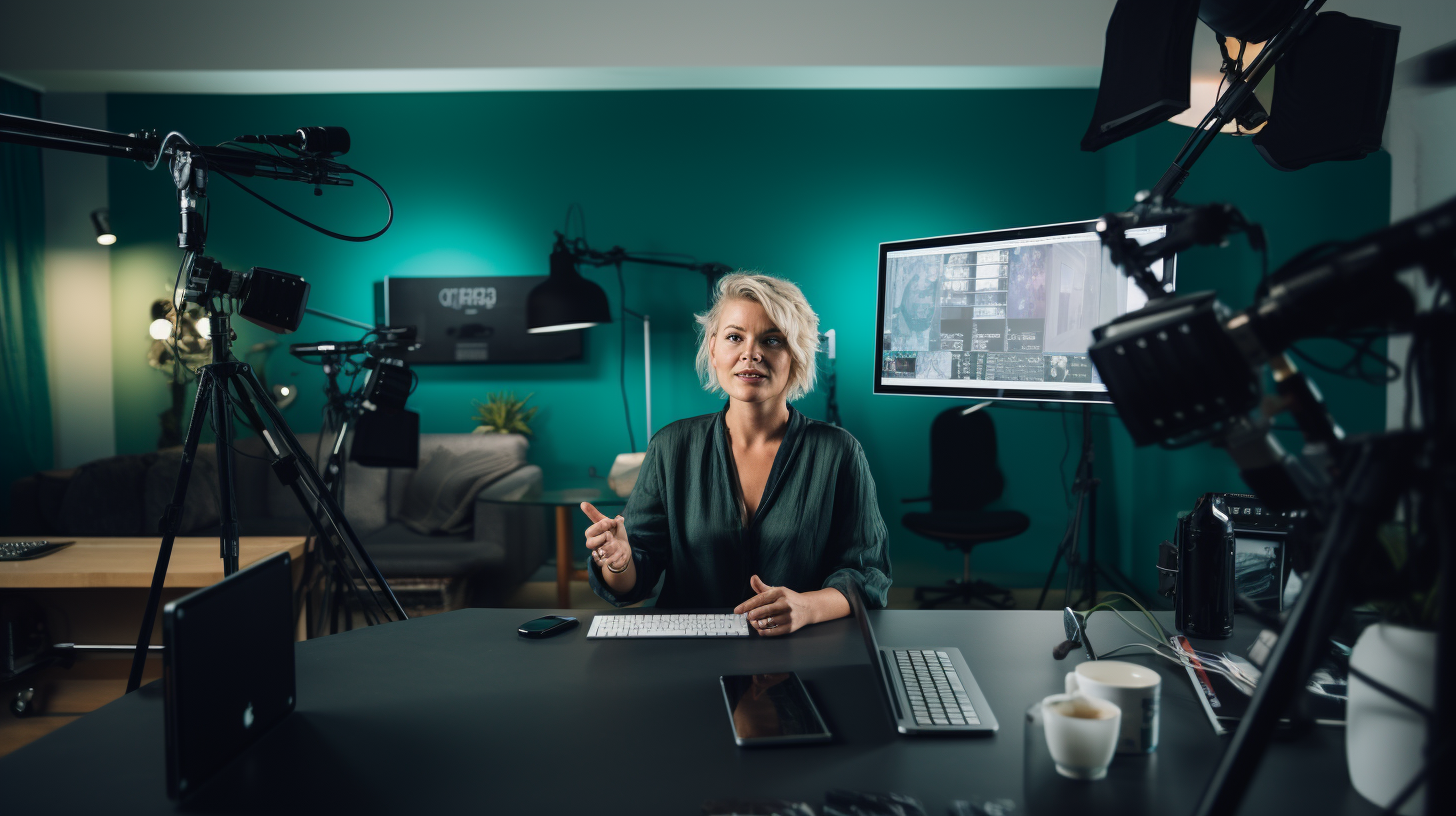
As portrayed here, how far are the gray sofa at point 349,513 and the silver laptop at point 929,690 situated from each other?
2435mm

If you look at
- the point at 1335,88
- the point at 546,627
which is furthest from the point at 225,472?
the point at 1335,88

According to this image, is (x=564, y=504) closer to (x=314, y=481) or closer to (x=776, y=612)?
(x=314, y=481)

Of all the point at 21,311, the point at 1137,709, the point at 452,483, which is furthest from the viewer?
the point at 21,311

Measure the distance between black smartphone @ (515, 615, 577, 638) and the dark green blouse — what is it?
0.31m

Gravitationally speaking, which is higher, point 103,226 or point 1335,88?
point 103,226

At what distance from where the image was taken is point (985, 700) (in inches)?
39.5

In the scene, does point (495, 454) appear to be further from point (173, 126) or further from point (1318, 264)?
point (1318, 264)

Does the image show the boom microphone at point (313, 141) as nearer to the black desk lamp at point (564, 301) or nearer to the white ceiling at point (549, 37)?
the black desk lamp at point (564, 301)

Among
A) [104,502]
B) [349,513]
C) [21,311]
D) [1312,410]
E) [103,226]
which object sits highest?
[103,226]

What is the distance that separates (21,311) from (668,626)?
4.85m

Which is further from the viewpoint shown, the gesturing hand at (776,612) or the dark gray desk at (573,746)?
the gesturing hand at (776,612)

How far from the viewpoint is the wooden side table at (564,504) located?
3.12m

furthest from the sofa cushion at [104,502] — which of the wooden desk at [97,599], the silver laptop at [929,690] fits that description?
the silver laptop at [929,690]

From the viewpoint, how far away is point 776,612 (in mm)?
1250
